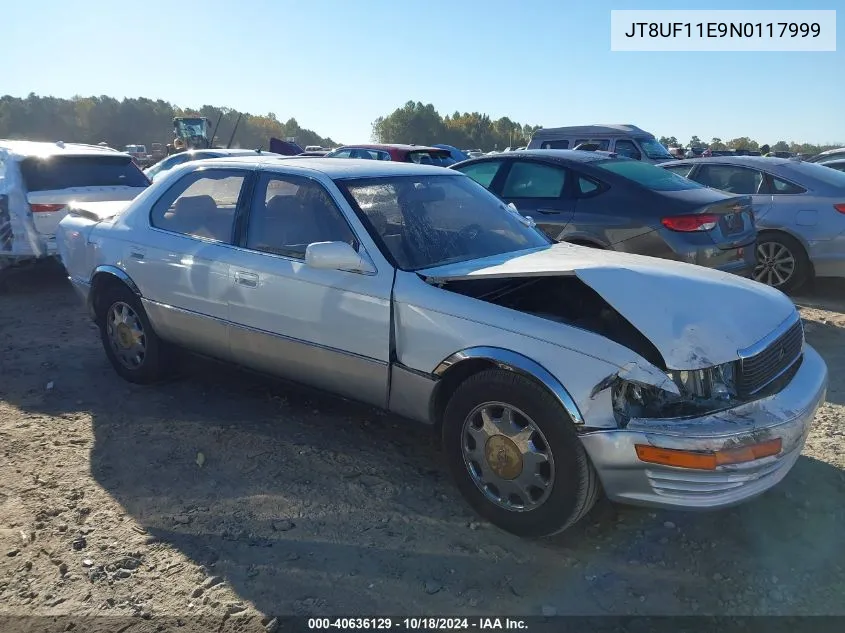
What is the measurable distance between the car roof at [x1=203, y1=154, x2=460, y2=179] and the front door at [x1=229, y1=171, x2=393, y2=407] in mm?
112

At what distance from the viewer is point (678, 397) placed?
276cm

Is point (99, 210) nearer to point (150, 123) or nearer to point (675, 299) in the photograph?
point (675, 299)

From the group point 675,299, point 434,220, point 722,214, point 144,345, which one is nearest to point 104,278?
point 144,345

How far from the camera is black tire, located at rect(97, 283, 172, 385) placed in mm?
4676

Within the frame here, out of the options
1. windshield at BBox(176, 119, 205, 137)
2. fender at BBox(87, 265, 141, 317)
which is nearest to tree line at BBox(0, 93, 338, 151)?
windshield at BBox(176, 119, 205, 137)

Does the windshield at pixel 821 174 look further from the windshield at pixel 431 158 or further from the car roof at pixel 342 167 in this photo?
the windshield at pixel 431 158

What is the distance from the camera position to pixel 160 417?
14.4 ft

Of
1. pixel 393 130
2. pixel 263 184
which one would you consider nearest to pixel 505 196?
pixel 263 184

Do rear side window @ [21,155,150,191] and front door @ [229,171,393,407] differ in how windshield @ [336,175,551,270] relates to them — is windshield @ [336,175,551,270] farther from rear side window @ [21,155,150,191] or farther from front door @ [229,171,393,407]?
rear side window @ [21,155,150,191]

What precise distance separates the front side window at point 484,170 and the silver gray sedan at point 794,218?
289 centimetres

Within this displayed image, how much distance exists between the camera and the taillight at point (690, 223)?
576cm

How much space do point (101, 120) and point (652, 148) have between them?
86.6 meters

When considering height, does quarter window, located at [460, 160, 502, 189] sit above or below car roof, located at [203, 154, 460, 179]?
above

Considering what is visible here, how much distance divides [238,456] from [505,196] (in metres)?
4.10
